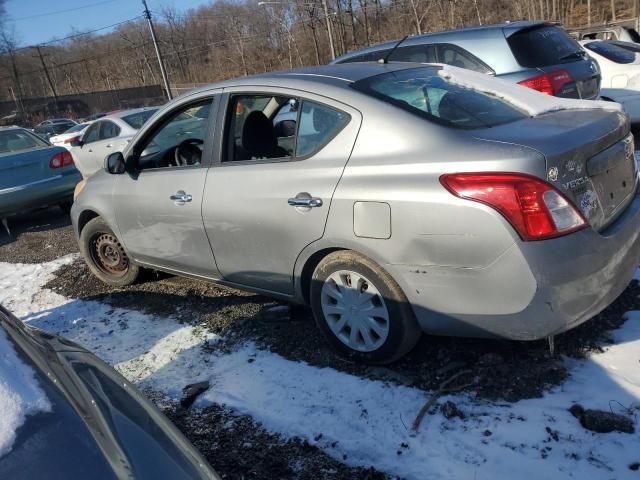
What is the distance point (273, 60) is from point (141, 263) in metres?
56.9

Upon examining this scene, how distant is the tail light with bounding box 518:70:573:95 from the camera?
5.99m

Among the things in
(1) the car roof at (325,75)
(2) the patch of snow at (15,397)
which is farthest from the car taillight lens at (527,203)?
(2) the patch of snow at (15,397)

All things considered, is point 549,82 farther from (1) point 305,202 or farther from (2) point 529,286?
(2) point 529,286

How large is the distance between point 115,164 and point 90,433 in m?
3.32

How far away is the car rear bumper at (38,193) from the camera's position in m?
7.82

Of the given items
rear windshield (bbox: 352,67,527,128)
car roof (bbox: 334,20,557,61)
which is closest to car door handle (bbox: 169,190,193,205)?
rear windshield (bbox: 352,67,527,128)

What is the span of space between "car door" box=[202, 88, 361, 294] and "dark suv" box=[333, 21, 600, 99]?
9.91 ft

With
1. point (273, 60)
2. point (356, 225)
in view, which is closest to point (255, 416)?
point (356, 225)

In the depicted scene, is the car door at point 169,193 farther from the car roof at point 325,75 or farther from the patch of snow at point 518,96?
the patch of snow at point 518,96

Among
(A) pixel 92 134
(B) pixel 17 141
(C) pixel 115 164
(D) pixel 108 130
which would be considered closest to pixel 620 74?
(C) pixel 115 164

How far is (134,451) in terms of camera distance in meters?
1.40

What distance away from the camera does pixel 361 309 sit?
3.12 metres

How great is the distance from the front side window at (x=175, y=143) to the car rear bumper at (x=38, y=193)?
4391 mm

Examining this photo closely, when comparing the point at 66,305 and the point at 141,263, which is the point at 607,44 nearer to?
the point at 141,263
